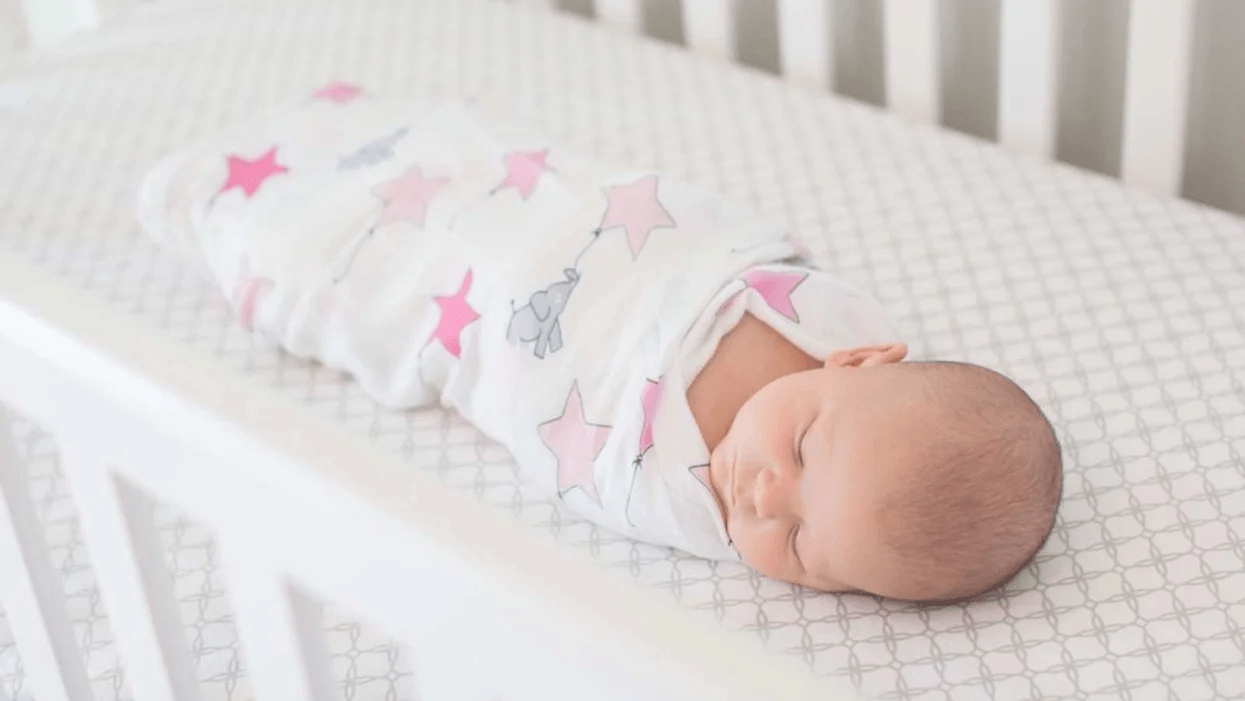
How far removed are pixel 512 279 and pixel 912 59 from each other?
51cm

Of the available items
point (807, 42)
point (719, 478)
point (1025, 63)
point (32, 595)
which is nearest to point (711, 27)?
point (807, 42)

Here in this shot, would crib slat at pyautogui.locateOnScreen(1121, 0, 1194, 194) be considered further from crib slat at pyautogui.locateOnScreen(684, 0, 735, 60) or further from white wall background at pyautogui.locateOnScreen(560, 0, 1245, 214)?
crib slat at pyautogui.locateOnScreen(684, 0, 735, 60)

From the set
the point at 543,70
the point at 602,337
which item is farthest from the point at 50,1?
the point at 602,337

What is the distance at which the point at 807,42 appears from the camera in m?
1.31

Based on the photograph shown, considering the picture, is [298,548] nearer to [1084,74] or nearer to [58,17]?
[1084,74]

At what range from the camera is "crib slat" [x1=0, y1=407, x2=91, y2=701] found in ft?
1.97

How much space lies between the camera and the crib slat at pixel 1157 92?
1.05m

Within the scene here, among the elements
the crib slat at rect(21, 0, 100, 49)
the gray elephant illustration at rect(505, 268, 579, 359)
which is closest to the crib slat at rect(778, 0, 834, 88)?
the gray elephant illustration at rect(505, 268, 579, 359)

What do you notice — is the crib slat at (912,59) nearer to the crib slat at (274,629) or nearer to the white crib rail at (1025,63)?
the white crib rail at (1025,63)

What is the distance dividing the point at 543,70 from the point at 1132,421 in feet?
2.44

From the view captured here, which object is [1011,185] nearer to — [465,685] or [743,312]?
[743,312]

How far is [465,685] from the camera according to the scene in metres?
0.42

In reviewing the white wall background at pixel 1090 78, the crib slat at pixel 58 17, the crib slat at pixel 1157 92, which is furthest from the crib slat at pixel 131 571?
the crib slat at pixel 58 17

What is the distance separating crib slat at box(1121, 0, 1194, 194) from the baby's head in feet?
1.47
